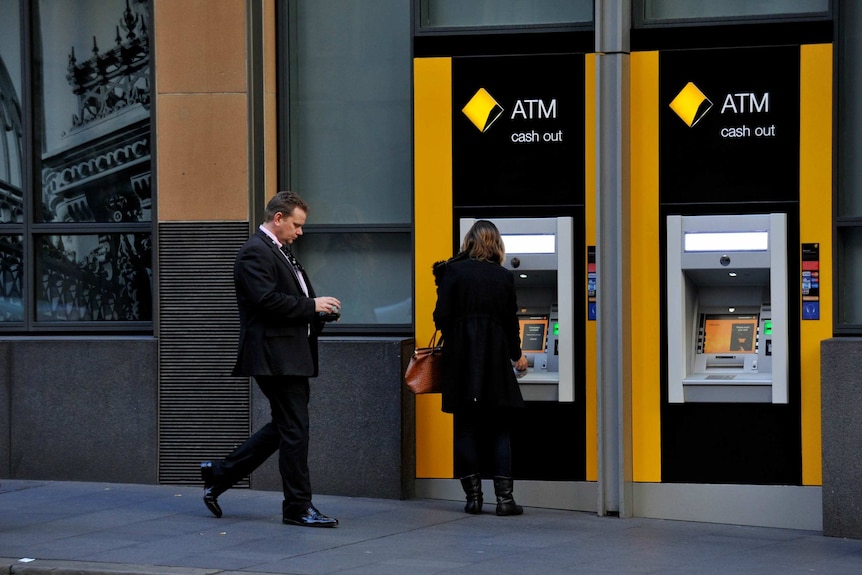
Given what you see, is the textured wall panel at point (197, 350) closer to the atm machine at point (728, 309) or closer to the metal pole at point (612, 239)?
the metal pole at point (612, 239)

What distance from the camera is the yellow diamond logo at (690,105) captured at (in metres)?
8.59

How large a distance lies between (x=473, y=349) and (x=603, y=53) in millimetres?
1967

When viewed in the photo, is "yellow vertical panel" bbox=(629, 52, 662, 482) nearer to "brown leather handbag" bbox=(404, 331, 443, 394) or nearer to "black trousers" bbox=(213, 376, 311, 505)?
"brown leather handbag" bbox=(404, 331, 443, 394)

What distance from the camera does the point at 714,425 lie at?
8531mm

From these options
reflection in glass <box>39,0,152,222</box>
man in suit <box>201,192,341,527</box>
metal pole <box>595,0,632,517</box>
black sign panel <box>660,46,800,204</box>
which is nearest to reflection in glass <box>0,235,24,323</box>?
reflection in glass <box>39,0,152,222</box>

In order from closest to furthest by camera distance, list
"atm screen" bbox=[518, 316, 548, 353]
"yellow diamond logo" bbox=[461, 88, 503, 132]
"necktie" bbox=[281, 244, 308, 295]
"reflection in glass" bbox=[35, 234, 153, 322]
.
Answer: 1. "necktie" bbox=[281, 244, 308, 295]
2. "atm screen" bbox=[518, 316, 548, 353]
3. "yellow diamond logo" bbox=[461, 88, 503, 132]
4. "reflection in glass" bbox=[35, 234, 153, 322]

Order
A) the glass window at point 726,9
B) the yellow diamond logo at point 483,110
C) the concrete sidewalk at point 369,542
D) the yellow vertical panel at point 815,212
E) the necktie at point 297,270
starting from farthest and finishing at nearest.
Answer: the yellow diamond logo at point 483,110
the glass window at point 726,9
the yellow vertical panel at point 815,212
the necktie at point 297,270
the concrete sidewalk at point 369,542

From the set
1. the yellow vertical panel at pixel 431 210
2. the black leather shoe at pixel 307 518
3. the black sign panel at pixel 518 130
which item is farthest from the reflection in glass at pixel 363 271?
the black leather shoe at pixel 307 518

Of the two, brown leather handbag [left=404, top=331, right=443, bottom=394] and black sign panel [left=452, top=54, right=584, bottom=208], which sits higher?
black sign panel [left=452, top=54, right=584, bottom=208]

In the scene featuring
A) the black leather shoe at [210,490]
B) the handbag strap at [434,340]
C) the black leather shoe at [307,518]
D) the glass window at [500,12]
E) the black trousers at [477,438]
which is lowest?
the black leather shoe at [307,518]

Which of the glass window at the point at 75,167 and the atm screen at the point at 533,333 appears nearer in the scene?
the atm screen at the point at 533,333

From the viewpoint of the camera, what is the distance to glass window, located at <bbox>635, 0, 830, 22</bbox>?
855 cm

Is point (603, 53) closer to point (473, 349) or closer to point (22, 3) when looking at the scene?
point (473, 349)

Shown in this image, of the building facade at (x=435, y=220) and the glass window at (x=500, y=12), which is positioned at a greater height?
the glass window at (x=500, y=12)
